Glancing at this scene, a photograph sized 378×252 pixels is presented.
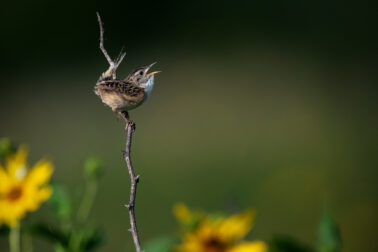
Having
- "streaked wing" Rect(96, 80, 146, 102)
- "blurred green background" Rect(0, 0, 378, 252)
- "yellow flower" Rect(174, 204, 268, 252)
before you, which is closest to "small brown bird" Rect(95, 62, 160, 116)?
"streaked wing" Rect(96, 80, 146, 102)

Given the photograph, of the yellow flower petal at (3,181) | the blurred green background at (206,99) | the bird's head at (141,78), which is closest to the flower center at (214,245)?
the yellow flower petal at (3,181)

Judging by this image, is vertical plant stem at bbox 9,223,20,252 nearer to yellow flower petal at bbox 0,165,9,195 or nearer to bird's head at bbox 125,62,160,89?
yellow flower petal at bbox 0,165,9,195

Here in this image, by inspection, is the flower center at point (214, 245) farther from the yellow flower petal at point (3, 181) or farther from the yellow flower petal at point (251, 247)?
the yellow flower petal at point (3, 181)

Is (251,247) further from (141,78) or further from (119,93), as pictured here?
(141,78)

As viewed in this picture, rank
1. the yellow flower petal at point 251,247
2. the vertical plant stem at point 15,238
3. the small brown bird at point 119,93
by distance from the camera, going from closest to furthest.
→ the yellow flower petal at point 251,247 → the vertical plant stem at point 15,238 → the small brown bird at point 119,93

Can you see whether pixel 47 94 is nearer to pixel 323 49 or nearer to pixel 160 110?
pixel 160 110

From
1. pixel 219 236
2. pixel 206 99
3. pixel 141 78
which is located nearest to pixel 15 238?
pixel 219 236

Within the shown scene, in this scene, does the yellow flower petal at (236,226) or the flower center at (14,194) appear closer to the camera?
the yellow flower petal at (236,226)
